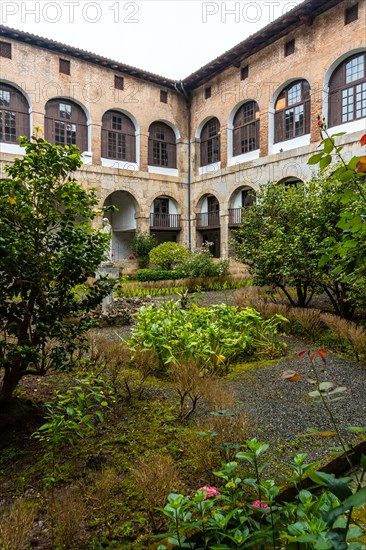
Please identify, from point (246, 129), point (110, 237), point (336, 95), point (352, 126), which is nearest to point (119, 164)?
point (246, 129)

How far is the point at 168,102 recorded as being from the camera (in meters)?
20.6

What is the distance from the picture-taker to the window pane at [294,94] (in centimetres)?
1591

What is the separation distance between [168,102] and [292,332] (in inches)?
705

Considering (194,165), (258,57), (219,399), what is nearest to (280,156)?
(258,57)

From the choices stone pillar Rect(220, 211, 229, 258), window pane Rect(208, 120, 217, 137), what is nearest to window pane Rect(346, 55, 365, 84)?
window pane Rect(208, 120, 217, 137)

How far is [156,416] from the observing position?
3.15m

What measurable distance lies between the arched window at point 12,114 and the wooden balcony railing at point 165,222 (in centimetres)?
770

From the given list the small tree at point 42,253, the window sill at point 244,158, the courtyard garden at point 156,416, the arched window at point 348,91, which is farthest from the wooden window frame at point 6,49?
the small tree at point 42,253

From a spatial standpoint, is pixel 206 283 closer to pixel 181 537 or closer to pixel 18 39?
pixel 181 537

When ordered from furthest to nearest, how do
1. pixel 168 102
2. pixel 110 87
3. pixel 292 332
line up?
pixel 168 102 < pixel 110 87 < pixel 292 332

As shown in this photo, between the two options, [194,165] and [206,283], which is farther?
[194,165]

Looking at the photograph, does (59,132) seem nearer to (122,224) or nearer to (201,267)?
(122,224)

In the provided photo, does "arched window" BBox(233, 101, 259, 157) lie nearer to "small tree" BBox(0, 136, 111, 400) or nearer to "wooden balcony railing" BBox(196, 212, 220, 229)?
"wooden balcony railing" BBox(196, 212, 220, 229)

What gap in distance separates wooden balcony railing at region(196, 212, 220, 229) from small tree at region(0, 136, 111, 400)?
17380 mm
